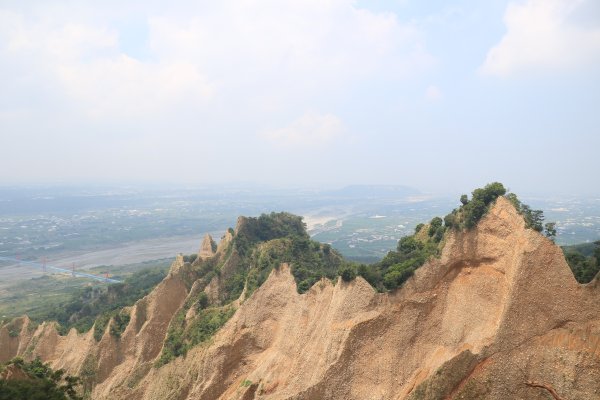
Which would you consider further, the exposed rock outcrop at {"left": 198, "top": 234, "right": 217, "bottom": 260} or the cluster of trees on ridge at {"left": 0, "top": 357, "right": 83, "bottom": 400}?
the exposed rock outcrop at {"left": 198, "top": 234, "right": 217, "bottom": 260}

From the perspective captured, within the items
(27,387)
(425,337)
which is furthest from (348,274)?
(27,387)

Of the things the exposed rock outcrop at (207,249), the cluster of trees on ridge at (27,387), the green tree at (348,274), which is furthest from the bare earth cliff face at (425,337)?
the exposed rock outcrop at (207,249)

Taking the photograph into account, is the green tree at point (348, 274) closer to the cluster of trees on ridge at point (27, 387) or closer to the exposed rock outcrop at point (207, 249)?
the cluster of trees on ridge at point (27, 387)

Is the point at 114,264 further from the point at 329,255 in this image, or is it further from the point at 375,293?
the point at 375,293

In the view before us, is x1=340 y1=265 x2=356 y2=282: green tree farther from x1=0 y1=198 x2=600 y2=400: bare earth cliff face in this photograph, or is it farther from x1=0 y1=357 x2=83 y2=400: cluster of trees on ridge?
x1=0 y1=357 x2=83 y2=400: cluster of trees on ridge

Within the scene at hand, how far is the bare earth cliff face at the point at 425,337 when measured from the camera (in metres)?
21.4

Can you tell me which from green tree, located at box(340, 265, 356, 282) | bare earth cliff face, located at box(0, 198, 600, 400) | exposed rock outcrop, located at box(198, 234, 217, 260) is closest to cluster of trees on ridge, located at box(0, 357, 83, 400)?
bare earth cliff face, located at box(0, 198, 600, 400)

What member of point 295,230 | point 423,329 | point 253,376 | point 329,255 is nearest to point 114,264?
point 295,230

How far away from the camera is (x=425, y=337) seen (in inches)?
984

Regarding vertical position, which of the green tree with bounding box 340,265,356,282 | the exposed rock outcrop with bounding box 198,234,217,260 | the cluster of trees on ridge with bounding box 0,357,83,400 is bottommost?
the cluster of trees on ridge with bounding box 0,357,83,400

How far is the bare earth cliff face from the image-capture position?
842 inches

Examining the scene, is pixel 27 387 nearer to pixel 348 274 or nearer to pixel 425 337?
pixel 348 274

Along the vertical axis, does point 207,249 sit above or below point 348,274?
below

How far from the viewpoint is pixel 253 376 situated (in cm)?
2912
